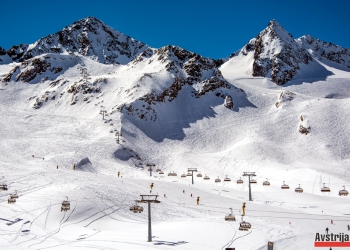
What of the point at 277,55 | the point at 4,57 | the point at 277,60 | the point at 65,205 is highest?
the point at 4,57

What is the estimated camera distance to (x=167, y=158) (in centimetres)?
8538

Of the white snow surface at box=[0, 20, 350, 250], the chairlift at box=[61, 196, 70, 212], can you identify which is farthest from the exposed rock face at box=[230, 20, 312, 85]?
the chairlift at box=[61, 196, 70, 212]

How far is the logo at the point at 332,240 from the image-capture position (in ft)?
100.0

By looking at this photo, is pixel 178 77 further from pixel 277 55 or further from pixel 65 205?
pixel 65 205

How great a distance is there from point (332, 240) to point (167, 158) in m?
55.1

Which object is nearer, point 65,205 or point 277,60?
point 65,205

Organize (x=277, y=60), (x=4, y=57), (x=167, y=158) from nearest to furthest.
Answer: (x=167, y=158) → (x=277, y=60) → (x=4, y=57)

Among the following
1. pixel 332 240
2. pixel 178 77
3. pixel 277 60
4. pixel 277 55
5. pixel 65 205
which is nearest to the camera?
pixel 332 240

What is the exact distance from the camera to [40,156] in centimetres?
7400

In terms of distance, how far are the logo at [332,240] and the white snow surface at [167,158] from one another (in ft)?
2.88

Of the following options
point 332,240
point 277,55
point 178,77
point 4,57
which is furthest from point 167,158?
point 4,57

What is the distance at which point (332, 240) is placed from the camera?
1286 inches

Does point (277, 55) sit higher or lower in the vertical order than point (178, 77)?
higher

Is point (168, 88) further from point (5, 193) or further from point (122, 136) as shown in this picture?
point (5, 193)
